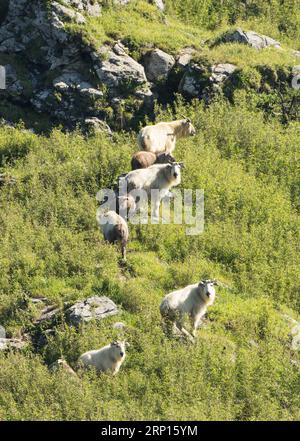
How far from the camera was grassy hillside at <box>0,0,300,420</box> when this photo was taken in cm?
1648

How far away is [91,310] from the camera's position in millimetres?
18609

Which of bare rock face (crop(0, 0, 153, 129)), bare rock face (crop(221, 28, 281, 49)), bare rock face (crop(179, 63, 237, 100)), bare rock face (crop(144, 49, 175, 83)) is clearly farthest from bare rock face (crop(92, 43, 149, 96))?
bare rock face (crop(221, 28, 281, 49))

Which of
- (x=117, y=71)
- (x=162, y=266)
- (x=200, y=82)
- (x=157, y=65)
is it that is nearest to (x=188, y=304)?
(x=162, y=266)

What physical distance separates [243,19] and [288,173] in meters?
12.3

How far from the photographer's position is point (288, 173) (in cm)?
2591

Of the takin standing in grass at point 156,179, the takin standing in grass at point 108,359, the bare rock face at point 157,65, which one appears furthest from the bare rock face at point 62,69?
the takin standing in grass at point 108,359

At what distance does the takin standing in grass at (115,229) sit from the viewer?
20.6 meters

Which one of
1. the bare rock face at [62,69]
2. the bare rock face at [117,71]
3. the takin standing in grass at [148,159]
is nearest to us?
the takin standing in grass at [148,159]

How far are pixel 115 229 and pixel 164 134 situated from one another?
5371mm

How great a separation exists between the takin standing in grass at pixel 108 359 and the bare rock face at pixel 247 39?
17371 mm

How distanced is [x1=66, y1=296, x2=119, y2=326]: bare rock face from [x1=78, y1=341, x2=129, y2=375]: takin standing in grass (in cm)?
125

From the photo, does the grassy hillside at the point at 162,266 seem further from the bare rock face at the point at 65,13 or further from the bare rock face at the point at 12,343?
the bare rock face at the point at 65,13

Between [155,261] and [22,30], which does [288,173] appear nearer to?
[155,261]

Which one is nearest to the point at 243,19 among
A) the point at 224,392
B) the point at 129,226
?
the point at 129,226
